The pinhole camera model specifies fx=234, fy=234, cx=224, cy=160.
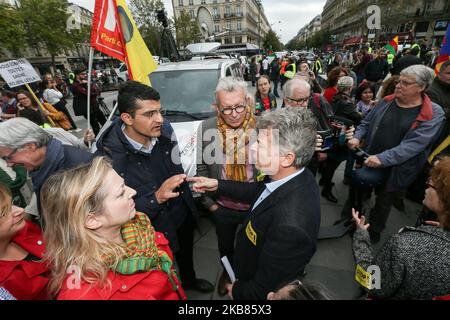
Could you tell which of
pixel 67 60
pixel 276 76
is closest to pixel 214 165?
pixel 276 76

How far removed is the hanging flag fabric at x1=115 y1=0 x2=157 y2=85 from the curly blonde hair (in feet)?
7.00

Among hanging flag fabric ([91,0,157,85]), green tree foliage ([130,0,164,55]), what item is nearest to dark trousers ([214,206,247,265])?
hanging flag fabric ([91,0,157,85])

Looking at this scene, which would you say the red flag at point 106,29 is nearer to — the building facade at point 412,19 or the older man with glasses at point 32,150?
the older man with glasses at point 32,150

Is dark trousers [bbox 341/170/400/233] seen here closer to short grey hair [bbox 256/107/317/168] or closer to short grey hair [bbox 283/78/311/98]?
short grey hair [bbox 283/78/311/98]

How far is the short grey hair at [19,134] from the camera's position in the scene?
1.74 meters

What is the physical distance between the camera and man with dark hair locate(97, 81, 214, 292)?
5.91 feet

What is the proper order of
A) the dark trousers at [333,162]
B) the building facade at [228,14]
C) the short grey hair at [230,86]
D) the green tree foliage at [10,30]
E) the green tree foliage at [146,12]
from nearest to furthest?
the short grey hair at [230,86] → the dark trousers at [333,162] → the green tree foliage at [10,30] → the green tree foliage at [146,12] → the building facade at [228,14]

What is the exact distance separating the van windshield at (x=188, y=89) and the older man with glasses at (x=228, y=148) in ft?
4.56

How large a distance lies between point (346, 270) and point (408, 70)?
224 cm

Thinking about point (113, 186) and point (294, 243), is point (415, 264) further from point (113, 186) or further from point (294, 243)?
point (113, 186)

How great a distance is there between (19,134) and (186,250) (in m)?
1.74

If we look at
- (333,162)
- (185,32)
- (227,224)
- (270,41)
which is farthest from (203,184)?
(270,41)

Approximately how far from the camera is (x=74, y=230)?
1.12 metres

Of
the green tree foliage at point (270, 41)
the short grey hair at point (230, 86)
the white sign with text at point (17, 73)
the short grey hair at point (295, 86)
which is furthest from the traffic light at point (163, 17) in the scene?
the green tree foliage at point (270, 41)
